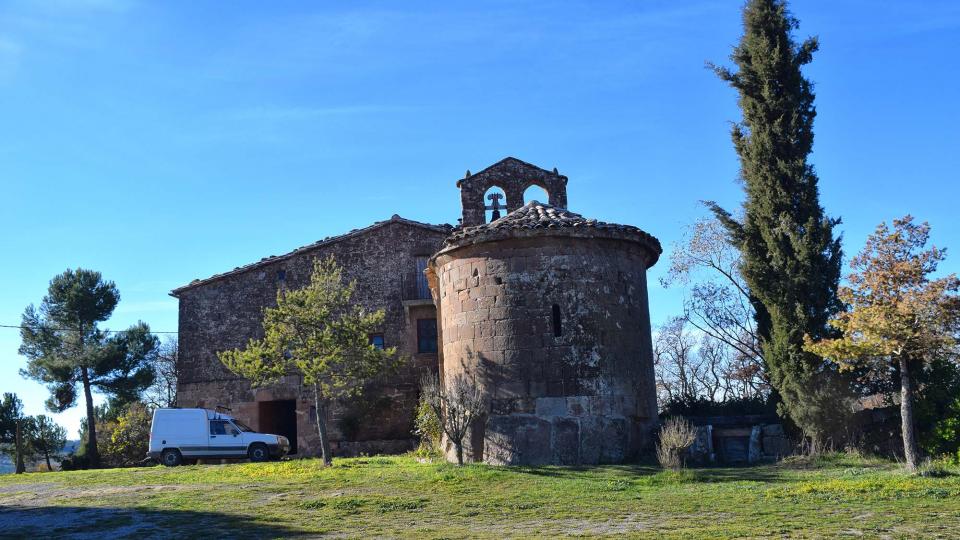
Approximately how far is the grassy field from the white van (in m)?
5.20

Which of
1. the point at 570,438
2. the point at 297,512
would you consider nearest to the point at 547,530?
the point at 297,512

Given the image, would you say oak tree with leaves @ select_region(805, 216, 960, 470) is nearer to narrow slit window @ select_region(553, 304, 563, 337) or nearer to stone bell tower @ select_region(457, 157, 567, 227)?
narrow slit window @ select_region(553, 304, 563, 337)

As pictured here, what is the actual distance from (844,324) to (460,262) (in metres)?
6.82

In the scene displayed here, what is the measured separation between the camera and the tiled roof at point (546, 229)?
15148mm

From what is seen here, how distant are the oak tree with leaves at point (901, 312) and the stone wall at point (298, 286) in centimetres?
1375

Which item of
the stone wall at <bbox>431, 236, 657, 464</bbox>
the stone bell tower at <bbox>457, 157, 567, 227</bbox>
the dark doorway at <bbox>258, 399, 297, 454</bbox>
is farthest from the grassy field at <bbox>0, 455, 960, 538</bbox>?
the dark doorway at <bbox>258, 399, 297, 454</bbox>

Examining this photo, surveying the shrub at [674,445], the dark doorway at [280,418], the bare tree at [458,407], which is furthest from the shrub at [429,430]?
the dark doorway at [280,418]

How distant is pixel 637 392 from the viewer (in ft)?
50.1

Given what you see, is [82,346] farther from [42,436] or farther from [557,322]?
[557,322]

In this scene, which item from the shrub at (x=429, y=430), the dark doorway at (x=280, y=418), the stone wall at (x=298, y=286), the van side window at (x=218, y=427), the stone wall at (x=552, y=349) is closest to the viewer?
the stone wall at (x=552, y=349)

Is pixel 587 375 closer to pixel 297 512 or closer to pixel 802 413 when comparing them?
pixel 802 413

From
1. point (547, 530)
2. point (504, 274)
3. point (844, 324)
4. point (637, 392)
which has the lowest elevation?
point (547, 530)

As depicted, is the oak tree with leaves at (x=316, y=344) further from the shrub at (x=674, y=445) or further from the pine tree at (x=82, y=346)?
the pine tree at (x=82, y=346)

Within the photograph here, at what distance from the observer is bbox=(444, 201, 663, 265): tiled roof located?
15.1 metres
